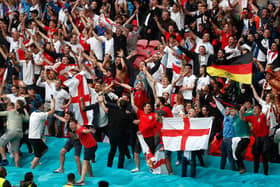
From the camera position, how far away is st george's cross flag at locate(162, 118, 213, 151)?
51.8ft

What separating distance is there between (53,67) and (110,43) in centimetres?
175

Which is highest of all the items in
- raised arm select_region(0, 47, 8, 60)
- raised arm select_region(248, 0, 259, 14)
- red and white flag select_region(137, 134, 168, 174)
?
raised arm select_region(248, 0, 259, 14)

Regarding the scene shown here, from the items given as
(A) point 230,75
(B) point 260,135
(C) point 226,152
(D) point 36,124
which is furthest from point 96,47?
(B) point 260,135

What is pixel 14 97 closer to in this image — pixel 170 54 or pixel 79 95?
pixel 79 95

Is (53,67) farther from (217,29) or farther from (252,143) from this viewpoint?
(252,143)

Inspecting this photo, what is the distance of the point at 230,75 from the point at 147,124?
2.59 metres

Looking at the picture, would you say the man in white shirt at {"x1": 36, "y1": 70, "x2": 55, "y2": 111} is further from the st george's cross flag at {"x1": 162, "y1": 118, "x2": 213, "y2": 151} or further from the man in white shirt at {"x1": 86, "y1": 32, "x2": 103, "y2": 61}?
the st george's cross flag at {"x1": 162, "y1": 118, "x2": 213, "y2": 151}

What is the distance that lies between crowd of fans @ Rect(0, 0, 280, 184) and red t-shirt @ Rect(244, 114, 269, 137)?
31mm

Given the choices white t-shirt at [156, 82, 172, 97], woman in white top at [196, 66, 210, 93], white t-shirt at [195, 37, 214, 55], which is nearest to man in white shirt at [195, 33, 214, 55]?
white t-shirt at [195, 37, 214, 55]

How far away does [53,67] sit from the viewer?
784 inches

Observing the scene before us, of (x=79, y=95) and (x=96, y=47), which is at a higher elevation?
(x=96, y=47)

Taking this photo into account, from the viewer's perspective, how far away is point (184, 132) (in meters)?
15.9

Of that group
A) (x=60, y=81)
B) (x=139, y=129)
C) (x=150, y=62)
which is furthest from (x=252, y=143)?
(x=60, y=81)

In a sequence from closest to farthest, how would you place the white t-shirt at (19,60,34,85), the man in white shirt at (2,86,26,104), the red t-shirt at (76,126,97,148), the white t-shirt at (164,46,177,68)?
1. the red t-shirt at (76,126,97,148)
2. the man in white shirt at (2,86,26,104)
3. the white t-shirt at (164,46,177,68)
4. the white t-shirt at (19,60,34,85)
